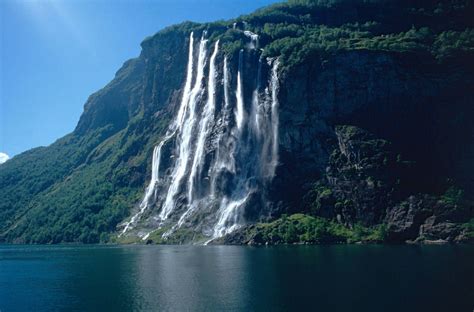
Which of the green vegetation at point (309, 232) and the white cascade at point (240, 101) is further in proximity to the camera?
the white cascade at point (240, 101)

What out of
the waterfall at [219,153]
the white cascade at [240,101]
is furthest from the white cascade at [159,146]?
the white cascade at [240,101]

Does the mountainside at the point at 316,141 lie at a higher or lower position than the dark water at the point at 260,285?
higher

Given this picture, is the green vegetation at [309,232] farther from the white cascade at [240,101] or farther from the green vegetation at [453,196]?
the white cascade at [240,101]

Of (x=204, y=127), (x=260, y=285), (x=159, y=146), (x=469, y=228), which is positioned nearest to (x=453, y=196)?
(x=469, y=228)

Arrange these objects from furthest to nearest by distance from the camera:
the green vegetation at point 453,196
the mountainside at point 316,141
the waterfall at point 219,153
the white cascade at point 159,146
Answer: the white cascade at point 159,146 → the waterfall at point 219,153 → the mountainside at point 316,141 → the green vegetation at point 453,196

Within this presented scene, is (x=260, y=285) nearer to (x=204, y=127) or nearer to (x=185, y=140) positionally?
(x=204, y=127)

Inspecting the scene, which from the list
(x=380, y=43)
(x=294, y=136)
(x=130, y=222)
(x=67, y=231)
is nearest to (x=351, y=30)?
(x=380, y=43)

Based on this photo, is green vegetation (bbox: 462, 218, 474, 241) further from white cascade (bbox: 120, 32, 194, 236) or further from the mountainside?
white cascade (bbox: 120, 32, 194, 236)
